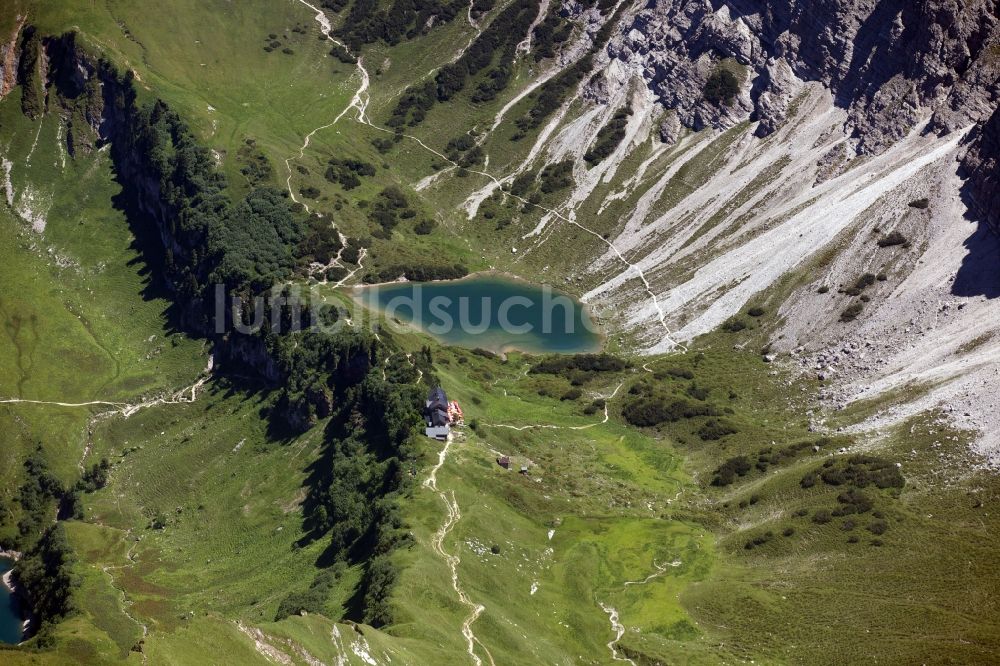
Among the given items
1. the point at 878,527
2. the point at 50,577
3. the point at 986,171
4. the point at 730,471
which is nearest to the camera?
the point at 878,527

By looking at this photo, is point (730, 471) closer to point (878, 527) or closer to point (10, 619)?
point (878, 527)

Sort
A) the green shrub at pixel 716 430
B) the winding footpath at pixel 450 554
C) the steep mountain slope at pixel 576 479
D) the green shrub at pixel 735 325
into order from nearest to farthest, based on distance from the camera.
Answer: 1. the winding footpath at pixel 450 554
2. the steep mountain slope at pixel 576 479
3. the green shrub at pixel 716 430
4. the green shrub at pixel 735 325

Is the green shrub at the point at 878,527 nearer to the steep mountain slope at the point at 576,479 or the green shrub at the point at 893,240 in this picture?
the steep mountain slope at the point at 576,479

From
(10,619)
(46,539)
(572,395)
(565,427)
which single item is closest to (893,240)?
(572,395)

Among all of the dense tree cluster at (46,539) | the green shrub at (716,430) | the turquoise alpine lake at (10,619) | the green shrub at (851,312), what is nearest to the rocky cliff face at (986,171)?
the green shrub at (851,312)

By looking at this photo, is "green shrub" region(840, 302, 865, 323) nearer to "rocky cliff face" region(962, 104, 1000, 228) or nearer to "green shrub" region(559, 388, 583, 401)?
"rocky cliff face" region(962, 104, 1000, 228)

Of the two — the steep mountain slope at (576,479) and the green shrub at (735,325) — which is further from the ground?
the green shrub at (735,325)

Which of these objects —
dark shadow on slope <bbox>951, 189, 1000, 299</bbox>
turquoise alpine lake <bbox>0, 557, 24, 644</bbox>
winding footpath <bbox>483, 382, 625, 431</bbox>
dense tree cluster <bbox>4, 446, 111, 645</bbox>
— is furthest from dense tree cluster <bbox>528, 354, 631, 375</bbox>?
turquoise alpine lake <bbox>0, 557, 24, 644</bbox>

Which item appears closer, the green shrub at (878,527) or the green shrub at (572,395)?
the green shrub at (878,527)

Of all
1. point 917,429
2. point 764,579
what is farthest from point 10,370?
point 917,429

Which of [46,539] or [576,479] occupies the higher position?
[576,479]
